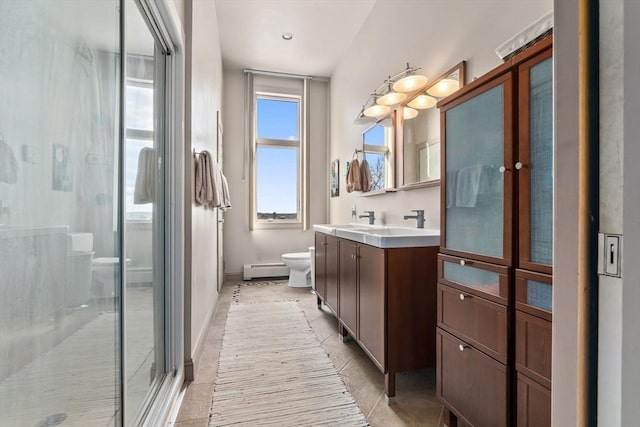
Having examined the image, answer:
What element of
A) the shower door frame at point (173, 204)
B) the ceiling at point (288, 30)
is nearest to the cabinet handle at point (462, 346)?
the shower door frame at point (173, 204)

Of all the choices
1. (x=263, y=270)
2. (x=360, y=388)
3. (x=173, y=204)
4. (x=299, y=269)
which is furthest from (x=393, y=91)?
(x=263, y=270)

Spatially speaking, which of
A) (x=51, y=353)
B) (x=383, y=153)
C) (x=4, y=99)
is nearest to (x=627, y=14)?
(x=4, y=99)

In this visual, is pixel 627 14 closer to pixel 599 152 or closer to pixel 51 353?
pixel 599 152

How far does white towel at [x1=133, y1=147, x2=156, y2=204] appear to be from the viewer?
1.30 m

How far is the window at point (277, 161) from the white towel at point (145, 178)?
116 inches

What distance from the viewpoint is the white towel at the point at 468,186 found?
123cm

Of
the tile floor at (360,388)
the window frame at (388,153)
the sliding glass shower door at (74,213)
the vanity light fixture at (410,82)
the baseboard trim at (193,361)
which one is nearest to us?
the sliding glass shower door at (74,213)

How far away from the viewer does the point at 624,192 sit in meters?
0.51

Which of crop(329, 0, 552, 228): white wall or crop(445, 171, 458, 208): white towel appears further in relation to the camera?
crop(329, 0, 552, 228): white wall

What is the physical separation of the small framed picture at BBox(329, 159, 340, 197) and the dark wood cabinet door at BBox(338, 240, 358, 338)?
185cm

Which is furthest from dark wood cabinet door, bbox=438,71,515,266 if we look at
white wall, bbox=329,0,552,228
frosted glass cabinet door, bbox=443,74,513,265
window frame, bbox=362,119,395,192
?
window frame, bbox=362,119,395,192

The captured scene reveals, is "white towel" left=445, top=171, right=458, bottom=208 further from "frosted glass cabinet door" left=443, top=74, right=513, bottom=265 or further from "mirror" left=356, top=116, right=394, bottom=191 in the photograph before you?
"mirror" left=356, top=116, right=394, bottom=191

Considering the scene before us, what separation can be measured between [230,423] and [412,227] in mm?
1691

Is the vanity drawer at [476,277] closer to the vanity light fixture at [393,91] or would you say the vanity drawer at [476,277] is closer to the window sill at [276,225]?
the vanity light fixture at [393,91]
